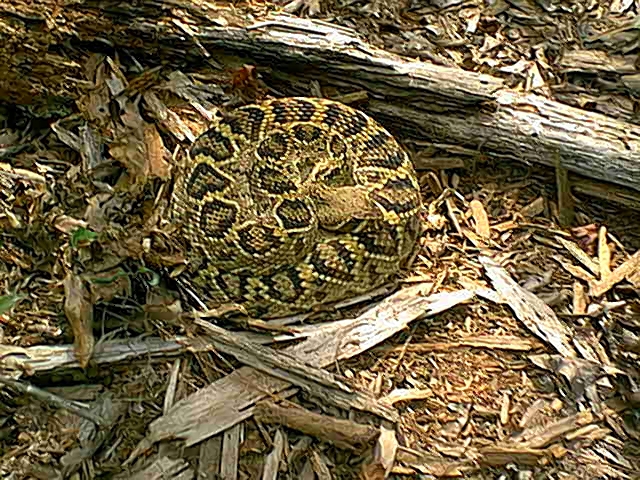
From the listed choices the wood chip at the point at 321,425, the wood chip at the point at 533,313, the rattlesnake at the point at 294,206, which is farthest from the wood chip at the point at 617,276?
the wood chip at the point at 321,425

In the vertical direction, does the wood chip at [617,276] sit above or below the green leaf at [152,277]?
below

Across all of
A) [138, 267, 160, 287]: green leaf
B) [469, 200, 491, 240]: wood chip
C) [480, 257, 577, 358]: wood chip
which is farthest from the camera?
[469, 200, 491, 240]: wood chip

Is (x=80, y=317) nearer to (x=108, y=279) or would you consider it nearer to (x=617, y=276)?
(x=108, y=279)

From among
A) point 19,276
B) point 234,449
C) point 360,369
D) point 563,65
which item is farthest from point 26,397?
point 563,65

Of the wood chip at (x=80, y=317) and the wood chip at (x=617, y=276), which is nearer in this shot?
the wood chip at (x=80, y=317)

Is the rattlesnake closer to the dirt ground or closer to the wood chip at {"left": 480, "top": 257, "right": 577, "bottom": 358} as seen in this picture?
the dirt ground

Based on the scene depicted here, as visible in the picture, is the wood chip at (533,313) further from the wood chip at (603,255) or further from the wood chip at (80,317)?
the wood chip at (80,317)

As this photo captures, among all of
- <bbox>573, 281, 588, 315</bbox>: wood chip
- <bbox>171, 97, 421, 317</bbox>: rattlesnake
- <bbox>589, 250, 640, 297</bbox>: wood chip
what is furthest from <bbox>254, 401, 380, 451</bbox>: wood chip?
<bbox>589, 250, 640, 297</bbox>: wood chip

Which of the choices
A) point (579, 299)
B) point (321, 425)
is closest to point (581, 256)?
point (579, 299)
